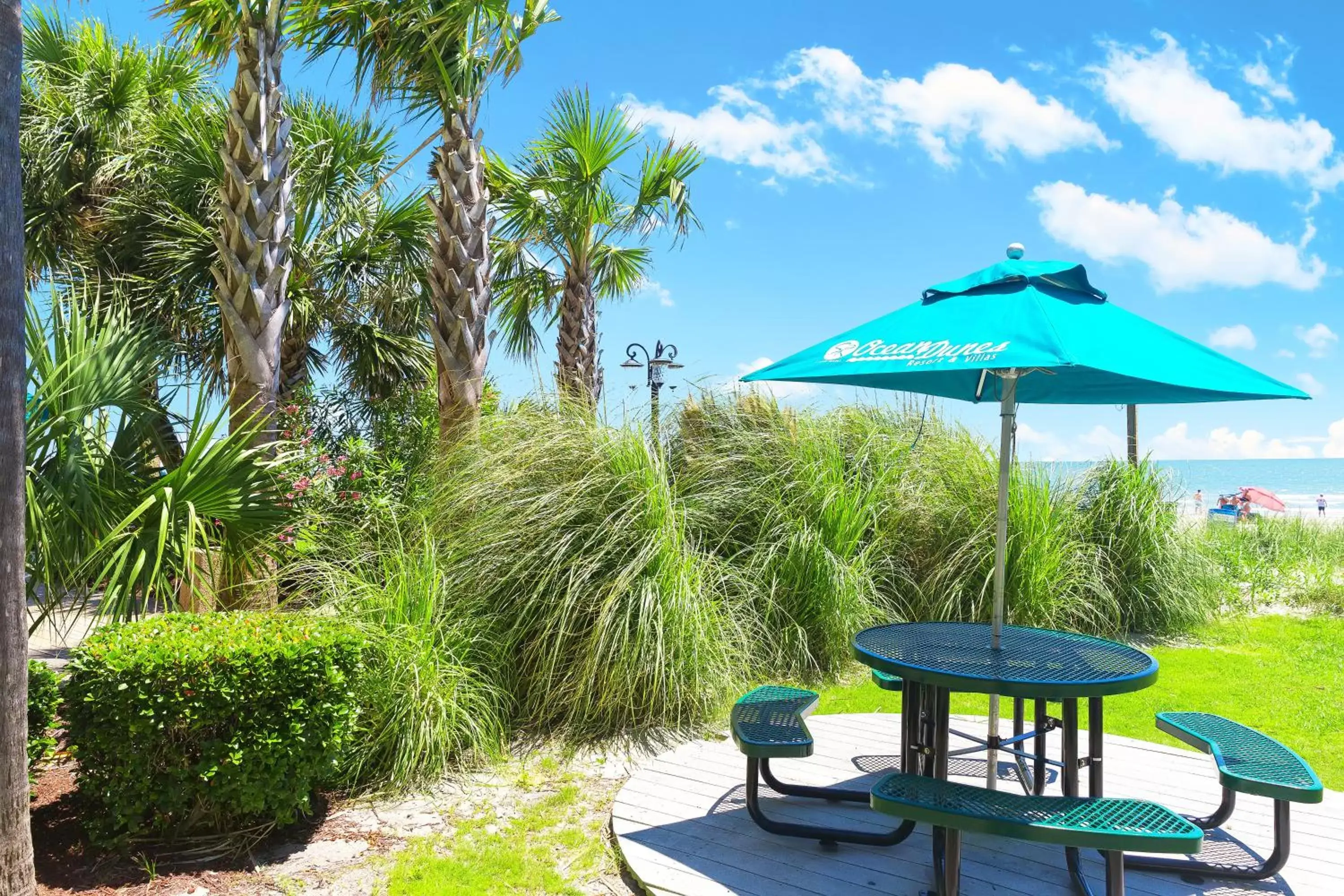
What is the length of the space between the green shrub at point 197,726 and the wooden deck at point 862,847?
1.45 metres

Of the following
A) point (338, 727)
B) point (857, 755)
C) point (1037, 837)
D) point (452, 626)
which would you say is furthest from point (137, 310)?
point (1037, 837)

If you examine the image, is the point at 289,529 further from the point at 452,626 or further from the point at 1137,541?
the point at 1137,541

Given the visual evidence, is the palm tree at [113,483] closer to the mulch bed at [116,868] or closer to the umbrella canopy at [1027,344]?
the mulch bed at [116,868]

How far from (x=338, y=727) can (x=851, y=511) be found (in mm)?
4471

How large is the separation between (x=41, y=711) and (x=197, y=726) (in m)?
0.75

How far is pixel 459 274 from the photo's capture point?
8.15m

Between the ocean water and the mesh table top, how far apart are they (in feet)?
17.1

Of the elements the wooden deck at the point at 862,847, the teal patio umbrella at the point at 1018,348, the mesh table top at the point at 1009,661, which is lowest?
the wooden deck at the point at 862,847

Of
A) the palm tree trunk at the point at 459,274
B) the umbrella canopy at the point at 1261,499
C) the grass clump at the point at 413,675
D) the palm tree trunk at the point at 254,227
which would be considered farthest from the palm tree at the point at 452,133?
the umbrella canopy at the point at 1261,499

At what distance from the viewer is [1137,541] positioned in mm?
8961

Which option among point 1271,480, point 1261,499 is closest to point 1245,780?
point 1261,499

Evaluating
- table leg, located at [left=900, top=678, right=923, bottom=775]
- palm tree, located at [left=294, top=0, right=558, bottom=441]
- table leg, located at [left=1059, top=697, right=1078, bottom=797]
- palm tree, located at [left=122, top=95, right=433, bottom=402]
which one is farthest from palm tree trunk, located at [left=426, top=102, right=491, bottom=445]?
table leg, located at [left=1059, top=697, right=1078, bottom=797]

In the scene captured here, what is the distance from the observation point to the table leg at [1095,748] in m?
3.60

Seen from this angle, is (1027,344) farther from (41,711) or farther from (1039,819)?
(41,711)
